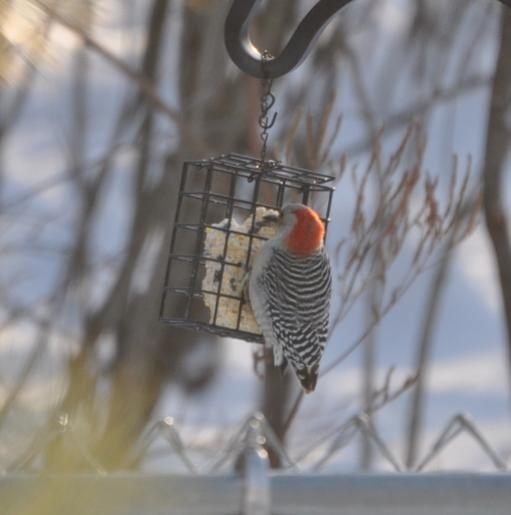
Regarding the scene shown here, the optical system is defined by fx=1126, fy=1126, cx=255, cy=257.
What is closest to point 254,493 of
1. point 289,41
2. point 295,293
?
point 289,41

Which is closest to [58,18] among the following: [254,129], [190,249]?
[254,129]

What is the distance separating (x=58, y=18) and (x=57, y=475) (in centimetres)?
193

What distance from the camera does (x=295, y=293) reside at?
283cm

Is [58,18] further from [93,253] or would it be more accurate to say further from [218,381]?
[218,381]

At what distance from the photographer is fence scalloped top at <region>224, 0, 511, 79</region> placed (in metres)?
1.92

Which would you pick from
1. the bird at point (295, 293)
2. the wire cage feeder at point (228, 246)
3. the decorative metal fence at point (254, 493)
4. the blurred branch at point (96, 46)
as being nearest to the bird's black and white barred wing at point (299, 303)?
the bird at point (295, 293)

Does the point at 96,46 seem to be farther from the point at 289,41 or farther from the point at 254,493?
the point at 254,493

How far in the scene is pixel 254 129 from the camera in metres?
4.16

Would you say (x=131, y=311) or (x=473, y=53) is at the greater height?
(x=473, y=53)

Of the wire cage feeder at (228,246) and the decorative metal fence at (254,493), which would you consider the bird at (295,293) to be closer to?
the wire cage feeder at (228,246)

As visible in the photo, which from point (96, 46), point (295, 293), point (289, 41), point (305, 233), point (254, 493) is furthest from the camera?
point (96, 46)

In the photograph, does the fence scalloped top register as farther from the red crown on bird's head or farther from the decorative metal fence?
the decorative metal fence

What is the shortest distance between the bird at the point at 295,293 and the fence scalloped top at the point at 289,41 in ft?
2.55

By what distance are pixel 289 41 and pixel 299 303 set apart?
3.42 feet
